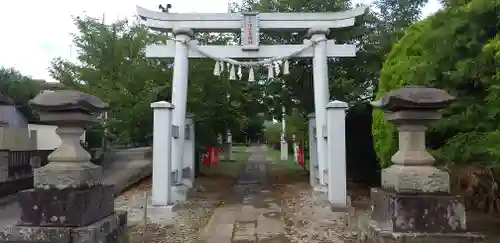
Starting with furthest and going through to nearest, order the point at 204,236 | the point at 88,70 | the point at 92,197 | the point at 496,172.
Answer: the point at 88,70
the point at 204,236
the point at 496,172
the point at 92,197

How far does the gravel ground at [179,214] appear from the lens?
6.66 meters

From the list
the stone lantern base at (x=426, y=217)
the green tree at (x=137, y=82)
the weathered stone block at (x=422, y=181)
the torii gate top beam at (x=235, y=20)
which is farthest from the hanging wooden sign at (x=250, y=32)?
the stone lantern base at (x=426, y=217)

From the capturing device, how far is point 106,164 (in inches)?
670

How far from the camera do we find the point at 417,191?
4328mm

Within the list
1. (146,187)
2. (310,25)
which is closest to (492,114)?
(310,25)

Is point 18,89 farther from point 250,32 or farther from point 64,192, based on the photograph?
point 64,192

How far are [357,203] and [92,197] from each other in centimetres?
643

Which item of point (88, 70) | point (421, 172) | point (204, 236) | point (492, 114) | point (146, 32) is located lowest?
point (204, 236)

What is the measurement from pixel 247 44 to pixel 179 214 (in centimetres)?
404

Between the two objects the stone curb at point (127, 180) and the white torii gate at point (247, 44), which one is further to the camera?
the stone curb at point (127, 180)

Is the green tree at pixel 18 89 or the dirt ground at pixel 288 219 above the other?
the green tree at pixel 18 89

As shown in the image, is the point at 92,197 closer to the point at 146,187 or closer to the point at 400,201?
the point at 400,201

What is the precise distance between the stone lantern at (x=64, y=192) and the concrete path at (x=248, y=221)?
2.30 meters

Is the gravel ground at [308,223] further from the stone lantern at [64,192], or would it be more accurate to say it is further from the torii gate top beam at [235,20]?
the torii gate top beam at [235,20]
